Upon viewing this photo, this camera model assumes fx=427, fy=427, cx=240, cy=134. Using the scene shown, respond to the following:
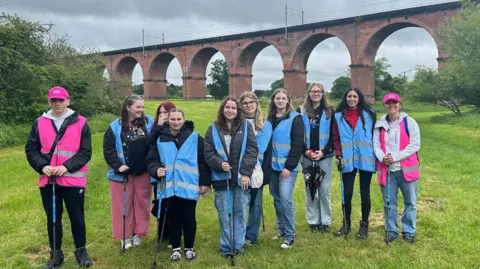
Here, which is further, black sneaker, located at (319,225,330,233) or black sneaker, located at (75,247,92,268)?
black sneaker, located at (319,225,330,233)

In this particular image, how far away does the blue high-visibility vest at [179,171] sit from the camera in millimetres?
4258

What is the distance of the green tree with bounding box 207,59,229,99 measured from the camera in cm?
7231

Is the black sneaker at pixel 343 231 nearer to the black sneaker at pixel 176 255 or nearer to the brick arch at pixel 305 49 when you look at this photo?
the black sneaker at pixel 176 255

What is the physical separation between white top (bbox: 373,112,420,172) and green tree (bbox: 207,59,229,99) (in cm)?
6740

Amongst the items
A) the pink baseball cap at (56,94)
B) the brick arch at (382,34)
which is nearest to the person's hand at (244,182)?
the pink baseball cap at (56,94)

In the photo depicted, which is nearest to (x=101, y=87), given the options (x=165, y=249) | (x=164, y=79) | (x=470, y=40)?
(x=470, y=40)

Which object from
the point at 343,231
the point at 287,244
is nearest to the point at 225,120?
the point at 287,244

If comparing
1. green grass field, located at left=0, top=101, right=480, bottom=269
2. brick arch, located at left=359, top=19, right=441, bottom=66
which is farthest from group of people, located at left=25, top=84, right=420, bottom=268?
brick arch, located at left=359, top=19, right=441, bottom=66

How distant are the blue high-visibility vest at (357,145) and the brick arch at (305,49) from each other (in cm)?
3324

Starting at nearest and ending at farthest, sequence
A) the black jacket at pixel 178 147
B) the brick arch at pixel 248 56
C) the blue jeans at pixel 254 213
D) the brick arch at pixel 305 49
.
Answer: the black jacket at pixel 178 147 → the blue jeans at pixel 254 213 → the brick arch at pixel 305 49 → the brick arch at pixel 248 56

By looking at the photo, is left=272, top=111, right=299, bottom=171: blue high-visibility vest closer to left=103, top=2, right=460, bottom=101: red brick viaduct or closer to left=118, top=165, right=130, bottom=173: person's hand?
left=118, top=165, right=130, bottom=173: person's hand

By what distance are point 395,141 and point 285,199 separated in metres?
1.40

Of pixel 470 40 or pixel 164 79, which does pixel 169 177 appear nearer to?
pixel 470 40

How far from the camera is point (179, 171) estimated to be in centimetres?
427
